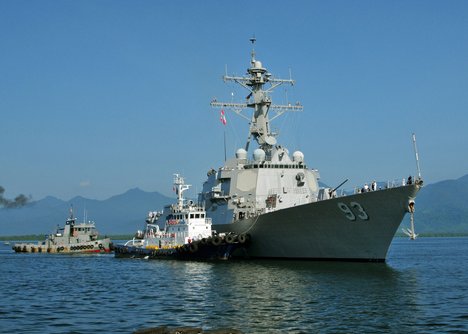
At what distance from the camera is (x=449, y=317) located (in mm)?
Answer: 18828

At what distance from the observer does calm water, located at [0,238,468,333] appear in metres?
18.1

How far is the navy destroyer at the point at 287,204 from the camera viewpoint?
3231 centimetres

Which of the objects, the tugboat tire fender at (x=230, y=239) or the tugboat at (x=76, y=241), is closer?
the tugboat tire fender at (x=230, y=239)

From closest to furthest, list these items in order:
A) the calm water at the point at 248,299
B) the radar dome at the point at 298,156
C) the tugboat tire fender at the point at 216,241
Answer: the calm water at the point at 248,299
the tugboat tire fender at the point at 216,241
the radar dome at the point at 298,156

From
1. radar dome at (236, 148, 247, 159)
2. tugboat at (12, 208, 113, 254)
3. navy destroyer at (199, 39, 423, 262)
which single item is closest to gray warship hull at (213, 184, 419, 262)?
navy destroyer at (199, 39, 423, 262)

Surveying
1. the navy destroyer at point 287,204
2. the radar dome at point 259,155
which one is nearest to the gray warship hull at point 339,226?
the navy destroyer at point 287,204

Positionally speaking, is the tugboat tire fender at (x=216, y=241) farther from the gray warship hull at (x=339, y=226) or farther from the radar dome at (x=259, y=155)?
the radar dome at (x=259, y=155)

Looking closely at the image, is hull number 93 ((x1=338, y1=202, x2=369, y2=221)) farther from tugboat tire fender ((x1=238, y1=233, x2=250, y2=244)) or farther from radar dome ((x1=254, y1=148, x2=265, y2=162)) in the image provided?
radar dome ((x1=254, y1=148, x2=265, y2=162))

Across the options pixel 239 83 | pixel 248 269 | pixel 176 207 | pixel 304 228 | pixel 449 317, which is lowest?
pixel 449 317

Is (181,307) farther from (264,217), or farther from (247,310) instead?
(264,217)

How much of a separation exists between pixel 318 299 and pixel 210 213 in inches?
919

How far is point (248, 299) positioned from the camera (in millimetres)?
22703

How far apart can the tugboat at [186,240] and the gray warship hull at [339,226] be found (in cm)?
244

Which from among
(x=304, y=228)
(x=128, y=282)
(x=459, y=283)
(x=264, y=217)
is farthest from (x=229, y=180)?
(x=459, y=283)
